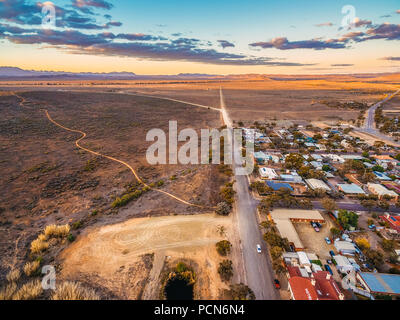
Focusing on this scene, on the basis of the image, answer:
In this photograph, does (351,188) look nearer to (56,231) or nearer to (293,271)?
(293,271)

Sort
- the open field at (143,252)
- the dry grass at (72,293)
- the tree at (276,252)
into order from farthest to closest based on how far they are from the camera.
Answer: the tree at (276,252), the open field at (143,252), the dry grass at (72,293)

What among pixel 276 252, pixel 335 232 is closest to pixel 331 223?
pixel 335 232

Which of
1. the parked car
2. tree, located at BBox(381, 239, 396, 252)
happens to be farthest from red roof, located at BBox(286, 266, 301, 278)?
tree, located at BBox(381, 239, 396, 252)

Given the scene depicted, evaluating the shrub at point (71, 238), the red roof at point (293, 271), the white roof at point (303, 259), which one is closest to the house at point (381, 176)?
the white roof at point (303, 259)

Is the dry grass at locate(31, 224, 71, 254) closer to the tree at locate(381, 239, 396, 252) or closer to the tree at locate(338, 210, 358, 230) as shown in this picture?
the tree at locate(338, 210, 358, 230)

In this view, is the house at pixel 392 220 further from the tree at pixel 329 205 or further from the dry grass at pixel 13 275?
the dry grass at pixel 13 275
